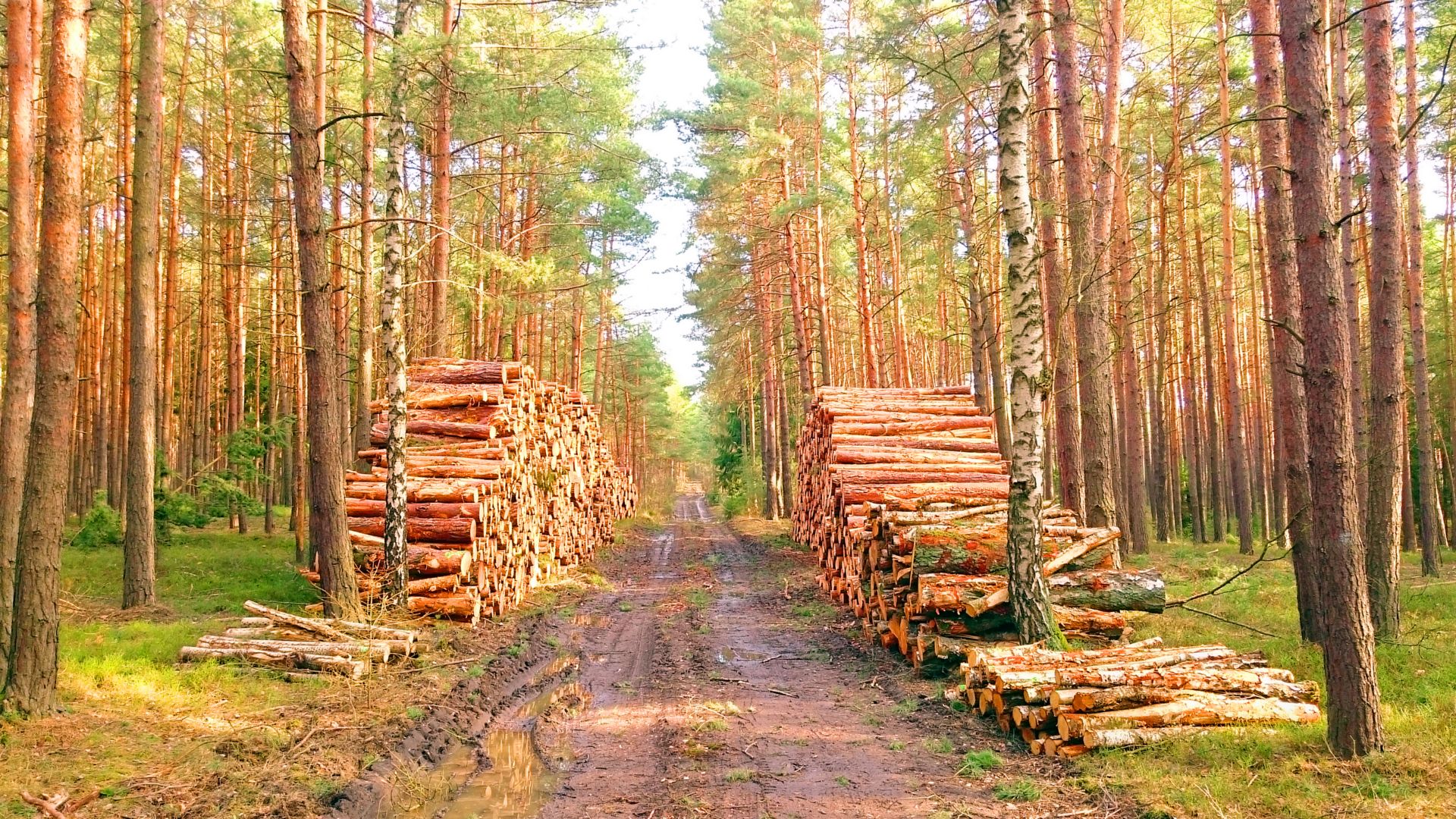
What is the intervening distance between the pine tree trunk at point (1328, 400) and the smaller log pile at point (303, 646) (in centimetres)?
739

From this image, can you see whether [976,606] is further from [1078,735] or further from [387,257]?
[387,257]

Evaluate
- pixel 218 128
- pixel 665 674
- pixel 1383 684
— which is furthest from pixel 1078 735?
pixel 218 128

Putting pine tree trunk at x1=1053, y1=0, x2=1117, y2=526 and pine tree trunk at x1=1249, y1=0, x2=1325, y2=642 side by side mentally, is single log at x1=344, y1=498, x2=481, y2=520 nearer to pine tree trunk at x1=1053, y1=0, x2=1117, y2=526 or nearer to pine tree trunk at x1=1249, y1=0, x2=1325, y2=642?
pine tree trunk at x1=1053, y1=0, x2=1117, y2=526

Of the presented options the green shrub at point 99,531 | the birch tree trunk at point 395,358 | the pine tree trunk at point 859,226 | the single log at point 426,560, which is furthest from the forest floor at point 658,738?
the pine tree trunk at point 859,226

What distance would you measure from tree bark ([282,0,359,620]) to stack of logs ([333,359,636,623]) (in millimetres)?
681

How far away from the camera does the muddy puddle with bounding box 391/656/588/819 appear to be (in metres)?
5.42

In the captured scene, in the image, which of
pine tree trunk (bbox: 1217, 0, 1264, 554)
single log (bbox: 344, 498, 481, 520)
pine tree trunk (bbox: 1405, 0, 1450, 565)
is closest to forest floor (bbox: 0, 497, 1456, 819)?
single log (bbox: 344, 498, 481, 520)

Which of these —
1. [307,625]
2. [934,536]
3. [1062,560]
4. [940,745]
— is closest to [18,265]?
[307,625]

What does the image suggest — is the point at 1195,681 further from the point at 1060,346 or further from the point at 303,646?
the point at 303,646

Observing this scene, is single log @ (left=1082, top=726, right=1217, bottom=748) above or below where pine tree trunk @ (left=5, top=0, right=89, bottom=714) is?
below

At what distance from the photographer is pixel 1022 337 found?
27.6 feet

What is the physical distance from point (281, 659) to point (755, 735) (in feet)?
14.7

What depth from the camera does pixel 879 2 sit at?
72.0 feet

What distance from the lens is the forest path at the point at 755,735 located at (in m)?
5.44
